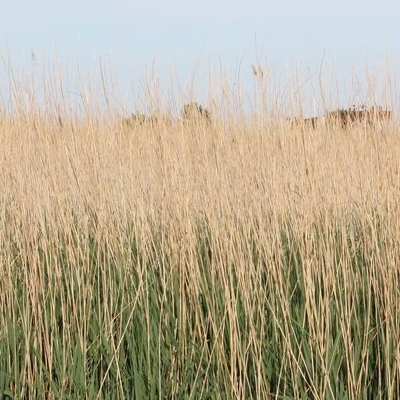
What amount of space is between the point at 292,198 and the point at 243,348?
0.86 metres

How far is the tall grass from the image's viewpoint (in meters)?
1.88

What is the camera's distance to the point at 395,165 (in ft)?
8.13

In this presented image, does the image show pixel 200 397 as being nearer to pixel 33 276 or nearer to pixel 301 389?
pixel 301 389

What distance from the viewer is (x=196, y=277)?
2.10 m

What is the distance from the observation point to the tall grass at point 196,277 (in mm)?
1876

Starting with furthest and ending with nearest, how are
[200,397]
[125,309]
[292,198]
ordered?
1. [292,198]
2. [125,309]
3. [200,397]

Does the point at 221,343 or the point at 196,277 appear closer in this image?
the point at 221,343

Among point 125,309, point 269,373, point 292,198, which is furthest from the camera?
point 292,198

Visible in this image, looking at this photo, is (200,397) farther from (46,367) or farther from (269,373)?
(46,367)

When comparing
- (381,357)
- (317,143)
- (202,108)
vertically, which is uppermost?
(202,108)

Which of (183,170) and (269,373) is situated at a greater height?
(183,170)

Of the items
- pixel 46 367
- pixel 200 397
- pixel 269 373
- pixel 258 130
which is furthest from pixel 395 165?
pixel 46 367

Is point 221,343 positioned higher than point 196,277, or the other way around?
point 196,277

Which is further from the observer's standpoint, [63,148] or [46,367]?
[63,148]
